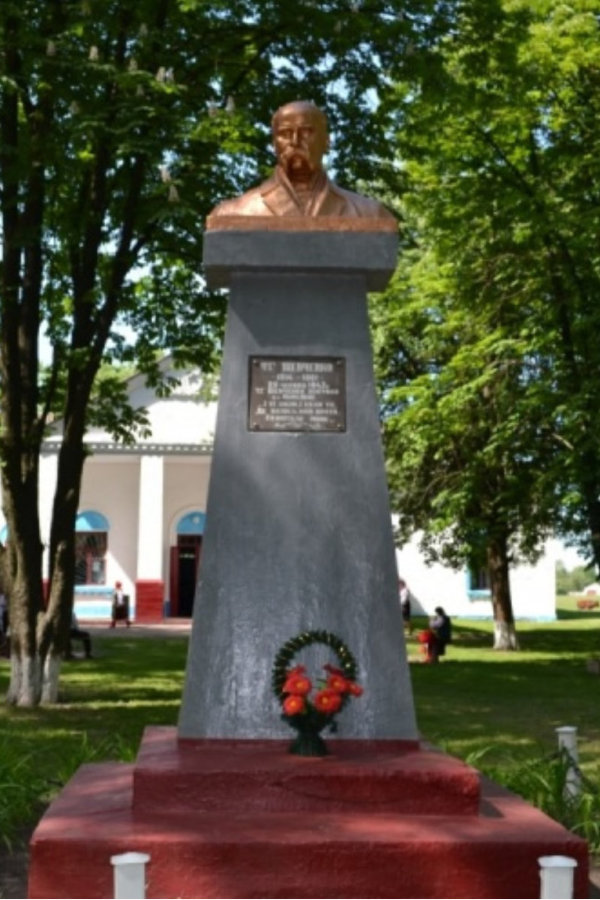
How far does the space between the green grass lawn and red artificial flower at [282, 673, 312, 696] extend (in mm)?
2374

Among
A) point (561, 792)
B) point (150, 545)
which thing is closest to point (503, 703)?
point (561, 792)

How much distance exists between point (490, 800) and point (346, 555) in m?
1.56

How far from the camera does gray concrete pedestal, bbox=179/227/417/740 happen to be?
295 inches

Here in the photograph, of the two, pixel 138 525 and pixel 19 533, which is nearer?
pixel 19 533

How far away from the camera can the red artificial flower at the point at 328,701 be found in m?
6.90

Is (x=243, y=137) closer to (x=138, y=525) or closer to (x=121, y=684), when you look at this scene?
(x=121, y=684)

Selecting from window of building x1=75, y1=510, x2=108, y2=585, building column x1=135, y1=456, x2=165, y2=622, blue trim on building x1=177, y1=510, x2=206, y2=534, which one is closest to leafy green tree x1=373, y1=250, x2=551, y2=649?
building column x1=135, y1=456, x2=165, y2=622

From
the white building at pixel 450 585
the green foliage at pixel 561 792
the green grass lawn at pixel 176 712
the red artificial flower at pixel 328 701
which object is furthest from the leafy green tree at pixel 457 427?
the red artificial flower at pixel 328 701

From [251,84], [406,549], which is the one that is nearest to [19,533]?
[251,84]

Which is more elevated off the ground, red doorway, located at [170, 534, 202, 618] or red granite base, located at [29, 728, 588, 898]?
red doorway, located at [170, 534, 202, 618]

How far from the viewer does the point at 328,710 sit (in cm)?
691

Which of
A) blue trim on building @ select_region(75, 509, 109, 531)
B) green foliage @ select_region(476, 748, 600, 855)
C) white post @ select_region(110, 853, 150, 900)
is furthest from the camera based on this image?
blue trim on building @ select_region(75, 509, 109, 531)

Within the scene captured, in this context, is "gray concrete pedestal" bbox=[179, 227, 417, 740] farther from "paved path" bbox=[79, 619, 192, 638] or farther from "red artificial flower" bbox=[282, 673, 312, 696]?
"paved path" bbox=[79, 619, 192, 638]

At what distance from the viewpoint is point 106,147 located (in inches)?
610
